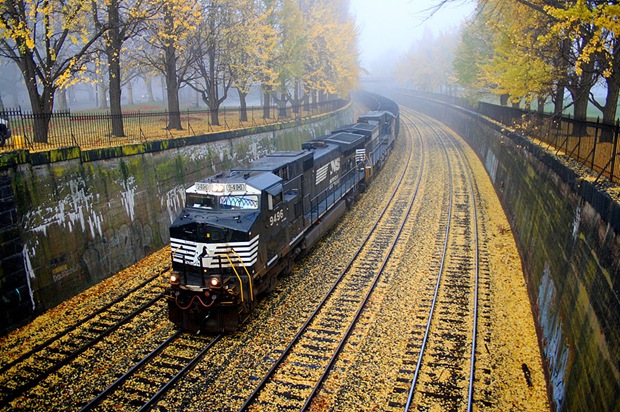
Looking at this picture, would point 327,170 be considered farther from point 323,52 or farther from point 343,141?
point 323,52

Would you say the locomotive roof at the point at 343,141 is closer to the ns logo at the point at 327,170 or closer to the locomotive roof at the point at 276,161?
the ns logo at the point at 327,170

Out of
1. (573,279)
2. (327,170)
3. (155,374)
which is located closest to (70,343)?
(155,374)

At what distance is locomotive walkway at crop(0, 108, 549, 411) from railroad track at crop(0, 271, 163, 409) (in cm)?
13

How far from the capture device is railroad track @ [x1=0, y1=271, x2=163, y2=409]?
31.5 ft

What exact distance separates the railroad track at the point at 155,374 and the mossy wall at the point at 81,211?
14.7 ft

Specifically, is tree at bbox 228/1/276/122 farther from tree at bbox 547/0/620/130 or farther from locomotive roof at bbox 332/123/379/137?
tree at bbox 547/0/620/130

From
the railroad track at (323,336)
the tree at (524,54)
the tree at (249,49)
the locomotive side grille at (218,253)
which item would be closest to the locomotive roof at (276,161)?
the locomotive side grille at (218,253)

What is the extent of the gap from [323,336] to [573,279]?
5.89 m

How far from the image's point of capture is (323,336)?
11.3 m

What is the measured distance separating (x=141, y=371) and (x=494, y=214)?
58.2ft

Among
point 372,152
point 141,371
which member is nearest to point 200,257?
point 141,371

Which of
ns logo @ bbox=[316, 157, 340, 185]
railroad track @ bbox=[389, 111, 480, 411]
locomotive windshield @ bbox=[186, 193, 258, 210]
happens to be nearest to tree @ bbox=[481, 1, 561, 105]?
railroad track @ bbox=[389, 111, 480, 411]

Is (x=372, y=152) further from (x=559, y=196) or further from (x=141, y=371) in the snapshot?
(x=141, y=371)

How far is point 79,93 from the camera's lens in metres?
83.2
